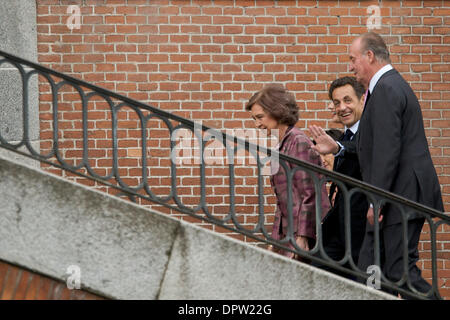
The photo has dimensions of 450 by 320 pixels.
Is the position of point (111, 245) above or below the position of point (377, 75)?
below

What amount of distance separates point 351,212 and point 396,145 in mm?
682

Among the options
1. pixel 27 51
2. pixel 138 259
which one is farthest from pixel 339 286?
pixel 27 51

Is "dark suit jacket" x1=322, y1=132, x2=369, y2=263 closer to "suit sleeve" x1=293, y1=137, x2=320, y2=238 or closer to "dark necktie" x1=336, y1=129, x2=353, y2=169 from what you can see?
"dark necktie" x1=336, y1=129, x2=353, y2=169

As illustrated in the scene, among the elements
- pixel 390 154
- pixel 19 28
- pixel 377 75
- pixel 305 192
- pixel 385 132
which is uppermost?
pixel 19 28

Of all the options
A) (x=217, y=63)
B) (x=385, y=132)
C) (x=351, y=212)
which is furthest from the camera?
(x=217, y=63)

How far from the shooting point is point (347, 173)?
4.61 meters

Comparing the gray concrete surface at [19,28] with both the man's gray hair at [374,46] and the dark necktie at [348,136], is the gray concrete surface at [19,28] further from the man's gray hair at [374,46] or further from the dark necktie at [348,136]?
the man's gray hair at [374,46]

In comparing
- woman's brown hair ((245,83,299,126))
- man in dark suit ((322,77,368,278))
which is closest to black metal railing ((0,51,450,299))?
man in dark suit ((322,77,368,278))

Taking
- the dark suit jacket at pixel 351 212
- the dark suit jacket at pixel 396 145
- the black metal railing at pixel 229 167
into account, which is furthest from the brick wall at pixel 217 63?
the dark suit jacket at pixel 396 145

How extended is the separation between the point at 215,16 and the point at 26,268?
132 inches

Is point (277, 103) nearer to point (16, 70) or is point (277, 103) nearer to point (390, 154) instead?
point (390, 154)

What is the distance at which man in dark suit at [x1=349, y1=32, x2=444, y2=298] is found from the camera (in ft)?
13.2

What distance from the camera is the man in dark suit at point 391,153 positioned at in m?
4.01

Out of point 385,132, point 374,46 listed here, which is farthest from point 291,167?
point 374,46
